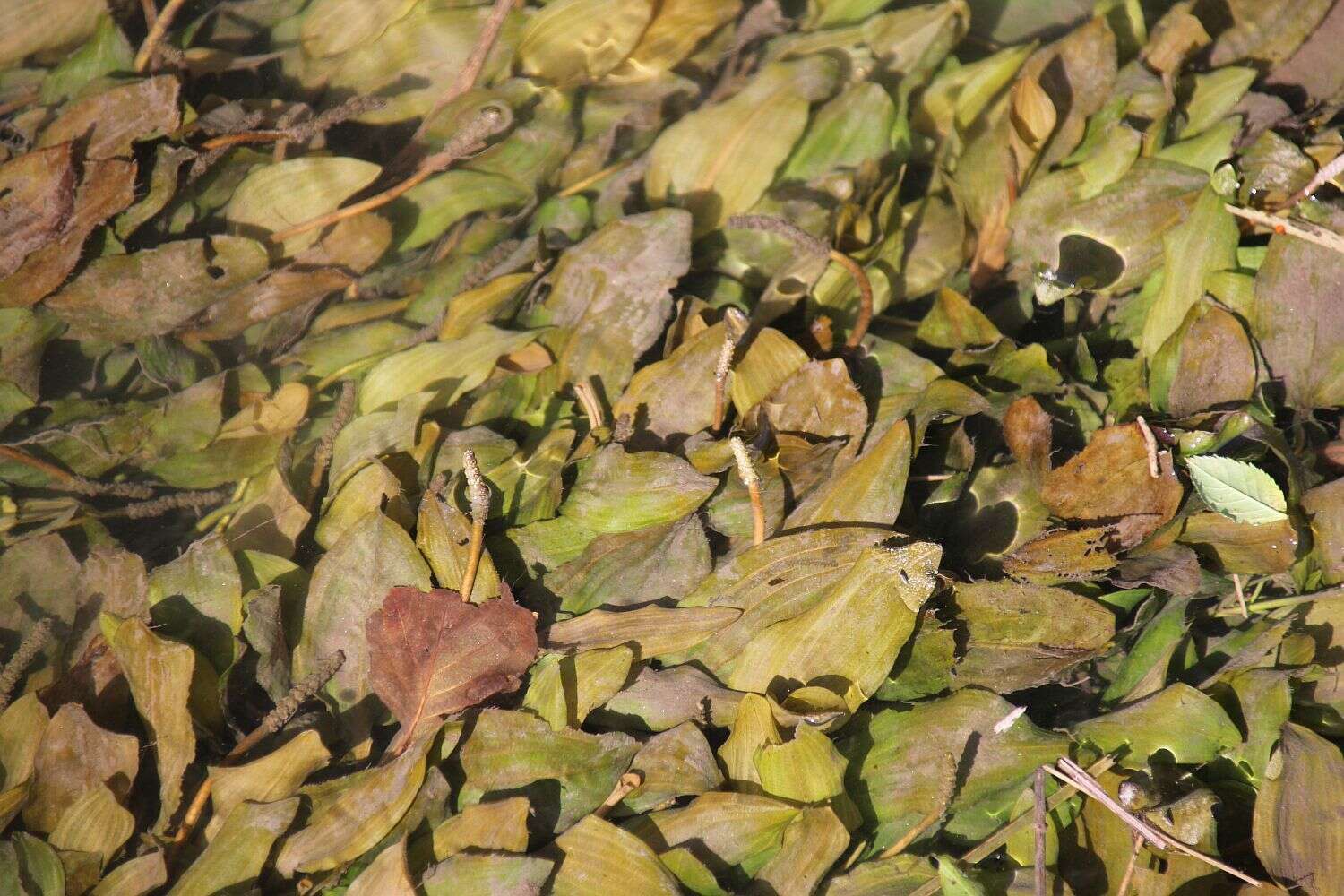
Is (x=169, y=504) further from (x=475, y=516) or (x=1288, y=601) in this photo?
(x=1288, y=601)

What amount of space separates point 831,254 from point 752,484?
31 centimetres

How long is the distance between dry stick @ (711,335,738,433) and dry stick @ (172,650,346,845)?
1.31 feet

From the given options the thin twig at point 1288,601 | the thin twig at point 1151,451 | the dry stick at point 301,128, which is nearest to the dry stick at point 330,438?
the dry stick at point 301,128

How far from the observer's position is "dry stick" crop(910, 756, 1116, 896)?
Result: 81 centimetres

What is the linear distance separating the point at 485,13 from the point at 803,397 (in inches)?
24.3

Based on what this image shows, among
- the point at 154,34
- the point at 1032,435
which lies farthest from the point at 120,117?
the point at 1032,435

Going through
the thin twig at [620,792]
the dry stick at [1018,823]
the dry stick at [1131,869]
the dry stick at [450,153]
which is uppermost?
the dry stick at [450,153]

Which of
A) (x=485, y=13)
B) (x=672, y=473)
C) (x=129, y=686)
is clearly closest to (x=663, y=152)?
(x=485, y=13)

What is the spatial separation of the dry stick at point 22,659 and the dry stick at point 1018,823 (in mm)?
805

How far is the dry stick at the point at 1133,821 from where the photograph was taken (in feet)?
2.62

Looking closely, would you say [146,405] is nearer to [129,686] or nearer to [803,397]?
[129,686]

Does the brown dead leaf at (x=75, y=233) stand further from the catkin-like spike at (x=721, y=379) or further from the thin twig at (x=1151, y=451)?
the thin twig at (x=1151, y=451)

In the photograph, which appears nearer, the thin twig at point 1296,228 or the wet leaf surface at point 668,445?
the wet leaf surface at point 668,445

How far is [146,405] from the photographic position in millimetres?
1041
